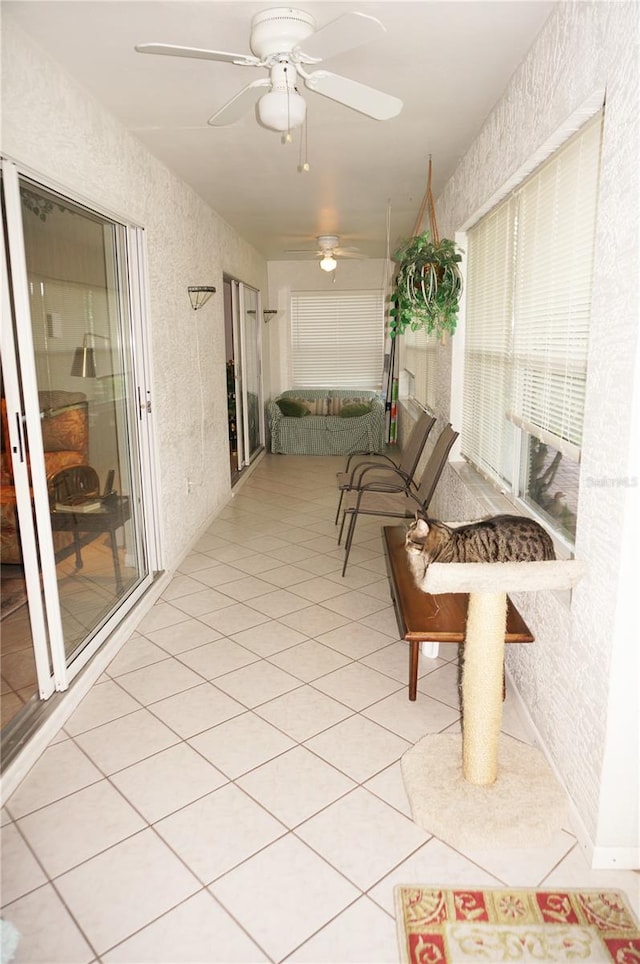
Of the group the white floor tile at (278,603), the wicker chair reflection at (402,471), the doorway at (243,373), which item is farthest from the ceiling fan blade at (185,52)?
the doorway at (243,373)

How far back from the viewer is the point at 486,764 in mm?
1971

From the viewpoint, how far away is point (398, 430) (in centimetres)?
823

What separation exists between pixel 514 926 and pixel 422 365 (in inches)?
194

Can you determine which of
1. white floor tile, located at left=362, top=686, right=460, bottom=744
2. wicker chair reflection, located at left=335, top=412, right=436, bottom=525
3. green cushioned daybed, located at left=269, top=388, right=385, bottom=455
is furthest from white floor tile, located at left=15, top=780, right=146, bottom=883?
green cushioned daybed, located at left=269, top=388, right=385, bottom=455

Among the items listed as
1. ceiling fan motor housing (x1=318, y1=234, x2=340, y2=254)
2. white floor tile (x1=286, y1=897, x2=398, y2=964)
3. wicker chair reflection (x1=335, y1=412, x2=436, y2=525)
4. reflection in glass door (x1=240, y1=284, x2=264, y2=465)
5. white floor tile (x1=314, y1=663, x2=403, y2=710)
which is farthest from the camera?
reflection in glass door (x1=240, y1=284, x2=264, y2=465)

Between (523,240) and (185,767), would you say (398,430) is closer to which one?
(523,240)

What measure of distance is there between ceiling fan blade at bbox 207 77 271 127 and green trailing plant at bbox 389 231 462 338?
1.18m

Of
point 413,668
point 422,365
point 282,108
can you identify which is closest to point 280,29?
point 282,108

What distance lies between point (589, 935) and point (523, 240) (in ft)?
8.17

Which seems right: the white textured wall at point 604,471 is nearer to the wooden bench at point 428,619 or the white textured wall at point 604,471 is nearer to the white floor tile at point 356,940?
the wooden bench at point 428,619

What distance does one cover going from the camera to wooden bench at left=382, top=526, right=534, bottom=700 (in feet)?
7.39

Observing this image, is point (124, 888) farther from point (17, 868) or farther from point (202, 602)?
point (202, 602)

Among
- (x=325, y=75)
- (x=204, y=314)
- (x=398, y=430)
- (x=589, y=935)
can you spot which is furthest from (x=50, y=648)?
(x=398, y=430)

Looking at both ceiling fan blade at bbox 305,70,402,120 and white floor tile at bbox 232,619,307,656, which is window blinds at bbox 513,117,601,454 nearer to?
ceiling fan blade at bbox 305,70,402,120
